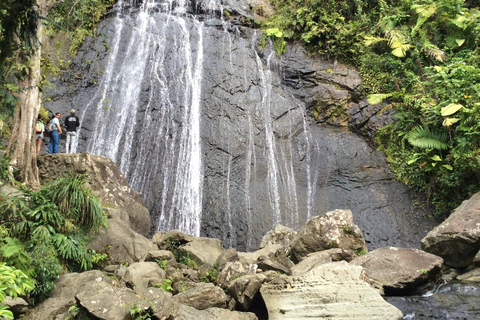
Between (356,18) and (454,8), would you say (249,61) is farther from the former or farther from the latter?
(454,8)

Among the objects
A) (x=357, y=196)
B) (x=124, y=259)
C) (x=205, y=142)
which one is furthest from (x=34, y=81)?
(x=357, y=196)

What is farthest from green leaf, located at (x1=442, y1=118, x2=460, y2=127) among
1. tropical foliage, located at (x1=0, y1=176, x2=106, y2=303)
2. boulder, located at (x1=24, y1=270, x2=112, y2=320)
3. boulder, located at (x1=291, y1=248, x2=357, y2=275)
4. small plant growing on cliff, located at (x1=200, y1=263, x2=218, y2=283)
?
boulder, located at (x1=24, y1=270, x2=112, y2=320)

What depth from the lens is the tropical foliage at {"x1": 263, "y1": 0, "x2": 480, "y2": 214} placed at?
10797mm

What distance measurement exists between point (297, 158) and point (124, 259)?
7295 millimetres

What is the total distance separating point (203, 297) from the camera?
6172 mm

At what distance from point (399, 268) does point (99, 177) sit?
21.7 feet

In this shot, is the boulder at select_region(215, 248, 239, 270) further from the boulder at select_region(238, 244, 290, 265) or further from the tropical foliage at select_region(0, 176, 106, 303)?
the tropical foliage at select_region(0, 176, 106, 303)

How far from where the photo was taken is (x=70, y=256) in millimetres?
Answer: 6641

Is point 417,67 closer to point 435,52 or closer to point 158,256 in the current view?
point 435,52

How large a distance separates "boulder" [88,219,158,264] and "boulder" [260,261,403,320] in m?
2.61

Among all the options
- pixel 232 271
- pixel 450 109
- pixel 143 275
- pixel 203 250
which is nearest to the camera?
pixel 143 275

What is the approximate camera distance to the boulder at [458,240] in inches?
303

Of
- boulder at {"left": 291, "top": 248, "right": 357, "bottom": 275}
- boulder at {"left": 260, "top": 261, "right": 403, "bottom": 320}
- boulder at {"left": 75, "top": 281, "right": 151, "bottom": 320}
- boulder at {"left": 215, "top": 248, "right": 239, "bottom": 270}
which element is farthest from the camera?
boulder at {"left": 215, "top": 248, "right": 239, "bottom": 270}

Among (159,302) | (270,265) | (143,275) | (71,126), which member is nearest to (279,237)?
(270,265)
